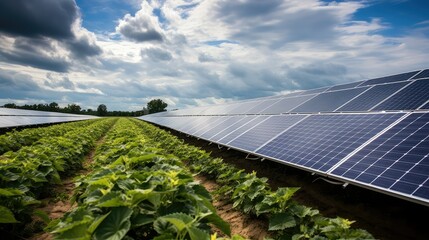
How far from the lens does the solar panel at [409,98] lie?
7633mm

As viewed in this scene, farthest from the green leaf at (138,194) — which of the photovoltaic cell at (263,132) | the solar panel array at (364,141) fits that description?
the photovoltaic cell at (263,132)

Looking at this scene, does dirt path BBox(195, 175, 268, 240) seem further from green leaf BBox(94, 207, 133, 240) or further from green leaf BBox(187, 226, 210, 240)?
green leaf BBox(187, 226, 210, 240)

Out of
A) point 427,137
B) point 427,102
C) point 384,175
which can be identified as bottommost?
point 384,175

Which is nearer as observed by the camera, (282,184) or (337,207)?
(337,207)

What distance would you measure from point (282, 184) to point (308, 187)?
29.9 inches

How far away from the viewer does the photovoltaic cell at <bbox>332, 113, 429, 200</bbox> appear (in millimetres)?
3816

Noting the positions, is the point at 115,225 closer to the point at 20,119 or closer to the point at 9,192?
the point at 9,192

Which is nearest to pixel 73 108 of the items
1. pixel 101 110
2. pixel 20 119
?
pixel 101 110

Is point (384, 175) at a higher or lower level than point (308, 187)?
higher

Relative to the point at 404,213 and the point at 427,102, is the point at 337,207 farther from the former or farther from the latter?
the point at 427,102

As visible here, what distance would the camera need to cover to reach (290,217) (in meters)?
4.14

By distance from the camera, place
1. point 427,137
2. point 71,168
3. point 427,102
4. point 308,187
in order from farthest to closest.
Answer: point 71,168 → point 427,102 → point 308,187 → point 427,137

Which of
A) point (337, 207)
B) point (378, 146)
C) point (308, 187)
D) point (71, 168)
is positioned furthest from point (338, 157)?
point (71, 168)

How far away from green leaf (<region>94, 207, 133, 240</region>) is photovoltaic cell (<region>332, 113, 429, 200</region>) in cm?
332
